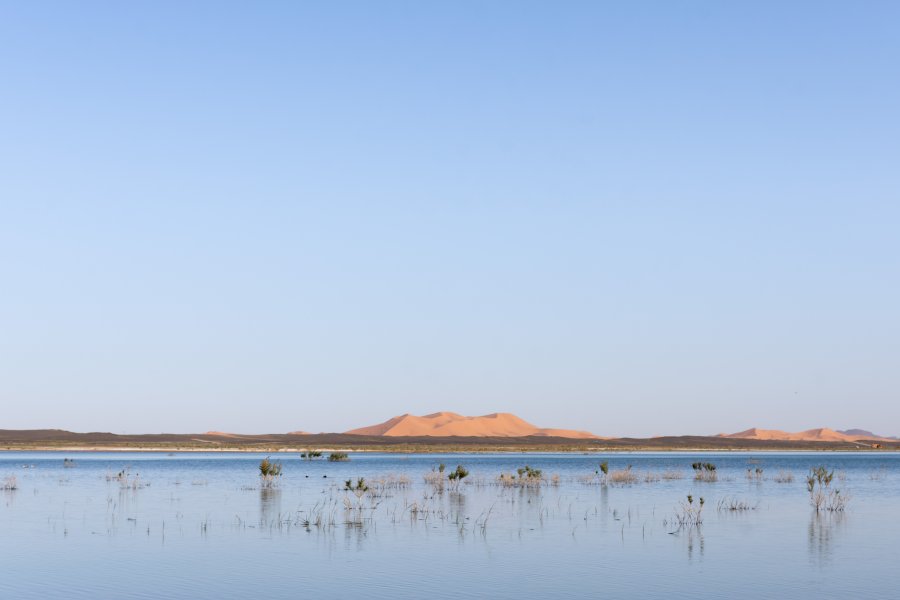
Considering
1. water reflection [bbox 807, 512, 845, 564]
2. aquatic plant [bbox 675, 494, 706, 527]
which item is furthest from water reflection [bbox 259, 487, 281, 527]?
water reflection [bbox 807, 512, 845, 564]

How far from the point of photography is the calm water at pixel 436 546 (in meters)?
20.8

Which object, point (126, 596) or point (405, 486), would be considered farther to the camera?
point (405, 486)

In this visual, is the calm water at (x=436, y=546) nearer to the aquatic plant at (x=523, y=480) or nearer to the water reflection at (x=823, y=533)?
the water reflection at (x=823, y=533)

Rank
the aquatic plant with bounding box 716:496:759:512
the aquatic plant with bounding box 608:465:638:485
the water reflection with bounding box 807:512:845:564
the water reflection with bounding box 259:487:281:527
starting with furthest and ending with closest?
1. the aquatic plant with bounding box 608:465:638:485
2. the aquatic plant with bounding box 716:496:759:512
3. the water reflection with bounding box 259:487:281:527
4. the water reflection with bounding box 807:512:845:564

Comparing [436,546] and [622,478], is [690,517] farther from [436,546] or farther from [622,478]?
[622,478]

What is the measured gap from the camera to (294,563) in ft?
78.1

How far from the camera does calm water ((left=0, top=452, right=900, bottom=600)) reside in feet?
68.1

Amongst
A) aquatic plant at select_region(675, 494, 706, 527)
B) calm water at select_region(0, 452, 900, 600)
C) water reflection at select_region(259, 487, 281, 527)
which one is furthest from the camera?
water reflection at select_region(259, 487, 281, 527)

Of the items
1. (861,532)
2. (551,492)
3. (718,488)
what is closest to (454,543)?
(861,532)

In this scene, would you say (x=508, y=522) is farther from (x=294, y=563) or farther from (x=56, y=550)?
(x=56, y=550)

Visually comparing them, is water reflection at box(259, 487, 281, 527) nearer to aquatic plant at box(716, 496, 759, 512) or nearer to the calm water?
the calm water

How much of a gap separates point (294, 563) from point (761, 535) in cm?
1414

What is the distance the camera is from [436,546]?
27.0m

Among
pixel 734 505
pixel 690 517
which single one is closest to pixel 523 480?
pixel 734 505
